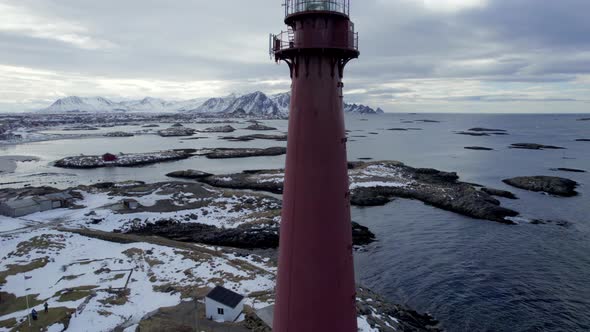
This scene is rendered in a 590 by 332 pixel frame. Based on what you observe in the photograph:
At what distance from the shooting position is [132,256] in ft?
76.9

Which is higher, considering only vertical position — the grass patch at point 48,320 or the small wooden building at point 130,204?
the small wooden building at point 130,204

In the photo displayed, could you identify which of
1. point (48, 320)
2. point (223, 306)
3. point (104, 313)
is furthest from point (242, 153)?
point (223, 306)

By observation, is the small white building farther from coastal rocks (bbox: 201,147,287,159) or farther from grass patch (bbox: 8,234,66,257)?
coastal rocks (bbox: 201,147,287,159)

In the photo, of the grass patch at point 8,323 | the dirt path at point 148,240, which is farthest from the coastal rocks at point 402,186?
the grass patch at point 8,323

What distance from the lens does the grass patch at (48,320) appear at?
15.3 m

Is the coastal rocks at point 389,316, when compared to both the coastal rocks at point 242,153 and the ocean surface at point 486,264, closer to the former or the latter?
the ocean surface at point 486,264

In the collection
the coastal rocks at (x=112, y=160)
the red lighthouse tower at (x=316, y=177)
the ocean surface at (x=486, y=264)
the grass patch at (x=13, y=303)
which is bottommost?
the ocean surface at (x=486, y=264)

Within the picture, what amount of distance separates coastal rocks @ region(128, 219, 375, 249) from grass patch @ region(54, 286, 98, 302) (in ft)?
33.1

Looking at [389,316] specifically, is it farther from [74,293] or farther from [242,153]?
[242,153]

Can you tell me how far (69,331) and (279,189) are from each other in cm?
3304

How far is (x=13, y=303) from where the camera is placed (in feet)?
57.8

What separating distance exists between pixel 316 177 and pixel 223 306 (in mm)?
11272

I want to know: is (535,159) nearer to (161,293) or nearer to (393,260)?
(393,260)

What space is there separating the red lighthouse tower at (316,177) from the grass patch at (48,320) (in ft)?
43.9
